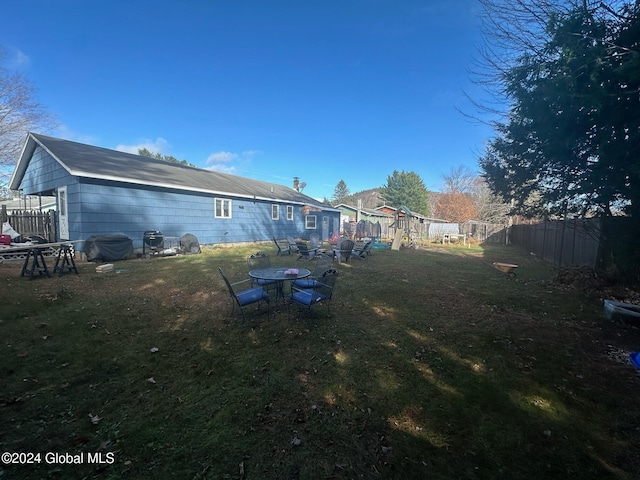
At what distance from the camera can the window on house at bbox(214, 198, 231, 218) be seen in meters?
15.2

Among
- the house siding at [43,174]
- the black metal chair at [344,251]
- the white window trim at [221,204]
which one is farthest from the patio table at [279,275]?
the white window trim at [221,204]

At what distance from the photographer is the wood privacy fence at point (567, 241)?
28.6 feet

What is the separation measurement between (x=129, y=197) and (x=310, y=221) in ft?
42.2

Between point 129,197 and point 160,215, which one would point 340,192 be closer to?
point 160,215

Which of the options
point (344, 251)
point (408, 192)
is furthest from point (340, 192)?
point (344, 251)

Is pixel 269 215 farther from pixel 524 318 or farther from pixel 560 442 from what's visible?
pixel 560 442

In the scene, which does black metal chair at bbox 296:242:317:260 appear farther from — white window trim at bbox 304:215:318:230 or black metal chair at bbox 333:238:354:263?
white window trim at bbox 304:215:318:230

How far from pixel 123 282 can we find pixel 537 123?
1100 cm

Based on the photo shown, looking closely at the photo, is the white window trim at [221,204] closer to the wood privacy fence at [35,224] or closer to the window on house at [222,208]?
the window on house at [222,208]

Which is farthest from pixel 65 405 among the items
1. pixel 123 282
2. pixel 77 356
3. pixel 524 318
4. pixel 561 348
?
pixel 524 318

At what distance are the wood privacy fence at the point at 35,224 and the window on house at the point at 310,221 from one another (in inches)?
574

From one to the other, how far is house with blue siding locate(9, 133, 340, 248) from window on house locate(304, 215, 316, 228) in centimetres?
395

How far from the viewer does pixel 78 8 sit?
1006 centimetres

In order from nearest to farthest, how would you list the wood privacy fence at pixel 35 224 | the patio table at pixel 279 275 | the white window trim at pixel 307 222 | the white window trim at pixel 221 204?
the patio table at pixel 279 275 < the wood privacy fence at pixel 35 224 < the white window trim at pixel 221 204 < the white window trim at pixel 307 222
